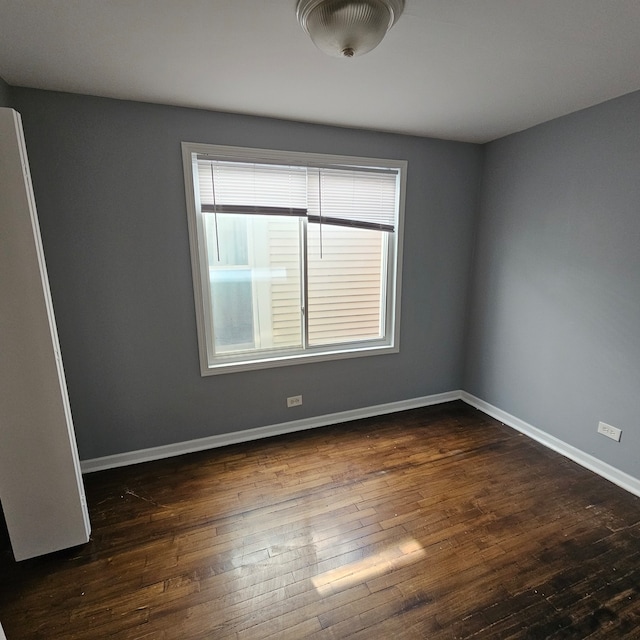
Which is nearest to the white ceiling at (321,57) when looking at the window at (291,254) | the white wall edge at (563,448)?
the window at (291,254)

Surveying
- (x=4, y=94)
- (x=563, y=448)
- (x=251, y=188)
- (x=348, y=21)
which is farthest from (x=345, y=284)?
(x=4, y=94)

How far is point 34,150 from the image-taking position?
2.01m

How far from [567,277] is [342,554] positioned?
8.07 ft

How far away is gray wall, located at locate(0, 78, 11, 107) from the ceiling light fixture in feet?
5.71

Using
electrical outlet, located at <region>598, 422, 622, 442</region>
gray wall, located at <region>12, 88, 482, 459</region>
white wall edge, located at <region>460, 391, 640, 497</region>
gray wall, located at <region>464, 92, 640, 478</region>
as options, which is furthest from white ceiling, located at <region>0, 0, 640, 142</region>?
white wall edge, located at <region>460, 391, 640, 497</region>

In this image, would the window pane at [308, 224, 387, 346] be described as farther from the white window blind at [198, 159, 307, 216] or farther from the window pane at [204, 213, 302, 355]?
the white window blind at [198, 159, 307, 216]

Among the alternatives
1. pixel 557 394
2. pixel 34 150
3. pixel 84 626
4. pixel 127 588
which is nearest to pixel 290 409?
pixel 127 588

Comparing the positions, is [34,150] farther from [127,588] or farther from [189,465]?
[127,588]

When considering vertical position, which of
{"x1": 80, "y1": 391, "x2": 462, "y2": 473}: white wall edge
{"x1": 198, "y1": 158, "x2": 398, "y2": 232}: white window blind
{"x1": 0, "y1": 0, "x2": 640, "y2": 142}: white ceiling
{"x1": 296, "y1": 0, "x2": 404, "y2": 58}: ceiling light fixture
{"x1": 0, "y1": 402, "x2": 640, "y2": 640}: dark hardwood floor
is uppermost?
{"x1": 0, "y1": 0, "x2": 640, "y2": 142}: white ceiling

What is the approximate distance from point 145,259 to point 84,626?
1980 mm

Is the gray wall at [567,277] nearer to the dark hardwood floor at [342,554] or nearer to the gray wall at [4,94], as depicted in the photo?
the dark hardwood floor at [342,554]

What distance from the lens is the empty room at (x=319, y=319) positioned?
1.46m

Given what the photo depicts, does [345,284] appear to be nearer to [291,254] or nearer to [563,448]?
[291,254]

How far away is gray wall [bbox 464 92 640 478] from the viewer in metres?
2.16
